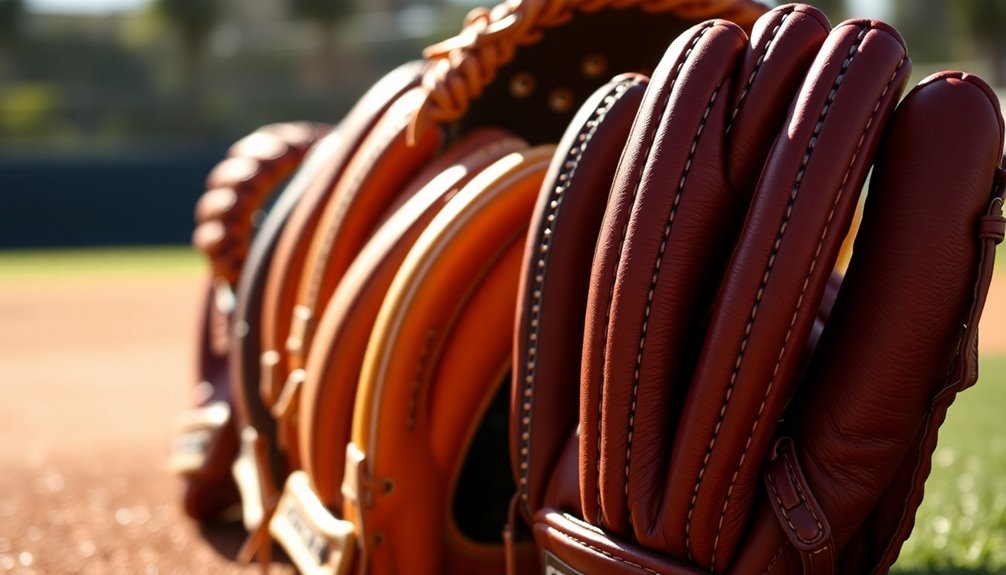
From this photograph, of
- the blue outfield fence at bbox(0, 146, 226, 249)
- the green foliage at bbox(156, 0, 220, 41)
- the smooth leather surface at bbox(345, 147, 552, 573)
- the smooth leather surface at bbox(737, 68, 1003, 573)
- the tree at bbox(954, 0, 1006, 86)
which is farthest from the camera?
the green foliage at bbox(156, 0, 220, 41)

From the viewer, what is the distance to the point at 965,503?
2.68 meters

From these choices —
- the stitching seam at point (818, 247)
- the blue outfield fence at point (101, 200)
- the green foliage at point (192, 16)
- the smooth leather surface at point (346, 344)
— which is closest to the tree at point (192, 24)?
the green foliage at point (192, 16)

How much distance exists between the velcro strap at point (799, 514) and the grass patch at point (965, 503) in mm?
1026

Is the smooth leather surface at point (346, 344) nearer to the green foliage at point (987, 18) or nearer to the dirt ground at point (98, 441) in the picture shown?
the dirt ground at point (98, 441)

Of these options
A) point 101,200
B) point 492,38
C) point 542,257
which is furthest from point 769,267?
point 101,200

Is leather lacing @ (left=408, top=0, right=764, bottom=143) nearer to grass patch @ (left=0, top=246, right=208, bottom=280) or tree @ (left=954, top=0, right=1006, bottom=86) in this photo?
grass patch @ (left=0, top=246, right=208, bottom=280)

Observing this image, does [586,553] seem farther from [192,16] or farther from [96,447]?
[192,16]

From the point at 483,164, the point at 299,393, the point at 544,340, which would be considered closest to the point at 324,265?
the point at 299,393

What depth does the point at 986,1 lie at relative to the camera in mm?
23406

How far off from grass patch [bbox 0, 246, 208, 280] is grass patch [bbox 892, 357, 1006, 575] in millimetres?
9894

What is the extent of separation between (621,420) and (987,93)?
0.49 metres

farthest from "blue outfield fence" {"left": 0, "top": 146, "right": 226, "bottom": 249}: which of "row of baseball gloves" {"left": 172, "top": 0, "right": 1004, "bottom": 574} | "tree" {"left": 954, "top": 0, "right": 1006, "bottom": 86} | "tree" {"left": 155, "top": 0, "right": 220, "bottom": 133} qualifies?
"row of baseball gloves" {"left": 172, "top": 0, "right": 1004, "bottom": 574}

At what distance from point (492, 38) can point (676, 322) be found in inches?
32.1

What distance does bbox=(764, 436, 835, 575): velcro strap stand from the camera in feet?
3.78
